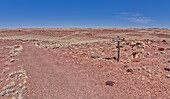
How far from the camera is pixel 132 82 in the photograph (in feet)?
18.6

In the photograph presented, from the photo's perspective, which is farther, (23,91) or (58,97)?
(23,91)

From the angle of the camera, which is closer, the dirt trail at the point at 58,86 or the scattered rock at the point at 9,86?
the dirt trail at the point at 58,86

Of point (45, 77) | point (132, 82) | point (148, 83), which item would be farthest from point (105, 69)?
point (45, 77)

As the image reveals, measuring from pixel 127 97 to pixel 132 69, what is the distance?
2974mm

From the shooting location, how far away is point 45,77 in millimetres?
6461

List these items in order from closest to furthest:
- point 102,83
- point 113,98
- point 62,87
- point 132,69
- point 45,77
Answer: point 113,98 → point 62,87 → point 102,83 → point 45,77 → point 132,69

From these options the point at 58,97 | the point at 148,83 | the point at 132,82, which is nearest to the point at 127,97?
the point at 132,82

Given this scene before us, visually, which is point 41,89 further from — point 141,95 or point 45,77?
point 141,95

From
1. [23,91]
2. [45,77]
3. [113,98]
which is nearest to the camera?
[113,98]

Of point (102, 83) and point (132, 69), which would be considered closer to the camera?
point (102, 83)

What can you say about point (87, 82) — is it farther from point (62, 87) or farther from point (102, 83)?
point (62, 87)

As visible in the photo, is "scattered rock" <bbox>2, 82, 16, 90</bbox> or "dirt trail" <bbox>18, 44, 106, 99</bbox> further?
"scattered rock" <bbox>2, 82, 16, 90</bbox>

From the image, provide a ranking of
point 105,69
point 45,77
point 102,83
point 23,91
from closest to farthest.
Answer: point 23,91 < point 102,83 < point 45,77 < point 105,69

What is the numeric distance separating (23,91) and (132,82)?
5.46 metres
